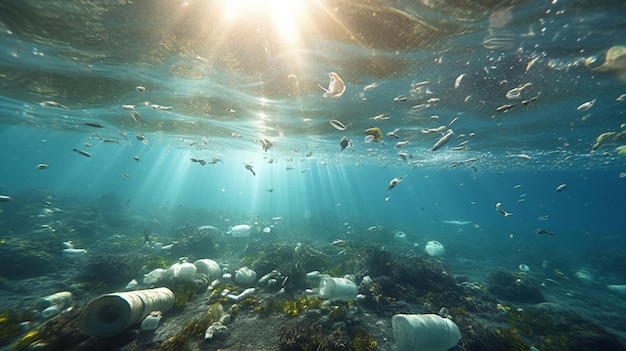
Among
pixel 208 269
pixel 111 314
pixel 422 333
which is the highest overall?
pixel 208 269

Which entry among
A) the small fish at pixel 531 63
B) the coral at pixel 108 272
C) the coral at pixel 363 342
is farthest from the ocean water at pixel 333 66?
the coral at pixel 363 342

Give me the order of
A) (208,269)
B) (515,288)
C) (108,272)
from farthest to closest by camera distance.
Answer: (515,288) < (108,272) < (208,269)

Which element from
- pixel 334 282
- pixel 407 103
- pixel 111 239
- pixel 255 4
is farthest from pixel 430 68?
pixel 111 239

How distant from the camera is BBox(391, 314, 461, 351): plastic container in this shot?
577 centimetres

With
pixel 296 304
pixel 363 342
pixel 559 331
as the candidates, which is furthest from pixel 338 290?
pixel 559 331

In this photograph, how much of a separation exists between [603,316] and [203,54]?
2463 cm

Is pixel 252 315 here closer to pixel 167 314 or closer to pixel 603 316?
pixel 167 314

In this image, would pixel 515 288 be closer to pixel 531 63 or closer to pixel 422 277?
pixel 422 277

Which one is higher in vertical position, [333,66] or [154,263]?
[333,66]

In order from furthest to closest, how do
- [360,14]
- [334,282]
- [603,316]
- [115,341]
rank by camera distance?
[603,316] → [334,282] → [360,14] → [115,341]

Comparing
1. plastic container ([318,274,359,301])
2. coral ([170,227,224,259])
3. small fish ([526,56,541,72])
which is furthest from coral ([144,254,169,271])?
small fish ([526,56,541,72])

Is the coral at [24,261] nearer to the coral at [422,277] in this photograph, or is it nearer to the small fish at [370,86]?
the coral at [422,277]

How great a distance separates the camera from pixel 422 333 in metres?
5.81

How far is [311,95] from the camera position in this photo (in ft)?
48.2
